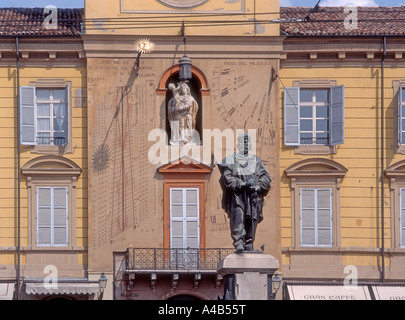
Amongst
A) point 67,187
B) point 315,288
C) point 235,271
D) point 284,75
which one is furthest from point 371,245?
point 235,271

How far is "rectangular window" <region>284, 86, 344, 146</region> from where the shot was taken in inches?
1841

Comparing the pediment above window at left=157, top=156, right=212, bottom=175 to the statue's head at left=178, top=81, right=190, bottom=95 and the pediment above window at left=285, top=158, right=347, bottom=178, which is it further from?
the pediment above window at left=285, top=158, right=347, bottom=178

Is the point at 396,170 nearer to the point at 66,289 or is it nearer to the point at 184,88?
the point at 184,88

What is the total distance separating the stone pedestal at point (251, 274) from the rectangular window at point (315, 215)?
49.9 feet

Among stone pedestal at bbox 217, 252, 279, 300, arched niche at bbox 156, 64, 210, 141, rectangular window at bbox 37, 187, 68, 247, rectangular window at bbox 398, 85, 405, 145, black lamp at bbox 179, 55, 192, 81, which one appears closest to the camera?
stone pedestal at bbox 217, 252, 279, 300

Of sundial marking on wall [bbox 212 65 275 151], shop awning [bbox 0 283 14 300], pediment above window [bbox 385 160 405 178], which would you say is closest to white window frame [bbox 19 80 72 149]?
shop awning [bbox 0 283 14 300]

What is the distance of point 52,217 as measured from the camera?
152ft

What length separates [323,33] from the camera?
47.0 meters

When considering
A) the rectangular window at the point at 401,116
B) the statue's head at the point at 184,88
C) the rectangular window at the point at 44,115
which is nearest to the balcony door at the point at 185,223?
the statue's head at the point at 184,88

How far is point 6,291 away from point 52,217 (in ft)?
8.83

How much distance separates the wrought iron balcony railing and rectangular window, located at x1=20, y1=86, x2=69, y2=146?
4.20 m

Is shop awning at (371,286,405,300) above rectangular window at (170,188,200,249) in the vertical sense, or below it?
below

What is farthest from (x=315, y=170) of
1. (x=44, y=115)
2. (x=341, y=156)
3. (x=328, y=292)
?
(x=44, y=115)

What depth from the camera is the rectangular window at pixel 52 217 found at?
152 ft
